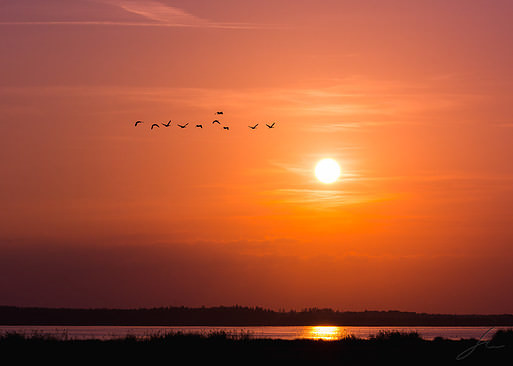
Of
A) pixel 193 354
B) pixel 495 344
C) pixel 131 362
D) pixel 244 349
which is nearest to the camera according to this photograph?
pixel 131 362

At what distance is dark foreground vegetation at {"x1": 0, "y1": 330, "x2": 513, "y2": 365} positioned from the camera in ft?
148

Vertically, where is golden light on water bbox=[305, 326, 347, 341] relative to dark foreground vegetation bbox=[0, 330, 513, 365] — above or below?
above

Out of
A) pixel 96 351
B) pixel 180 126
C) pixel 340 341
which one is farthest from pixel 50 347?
pixel 340 341

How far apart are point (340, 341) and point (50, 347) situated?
64.3 ft

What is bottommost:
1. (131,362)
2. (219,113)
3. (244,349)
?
(131,362)

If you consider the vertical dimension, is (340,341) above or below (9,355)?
above

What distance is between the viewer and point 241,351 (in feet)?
163

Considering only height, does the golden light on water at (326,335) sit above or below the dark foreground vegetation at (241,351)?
above

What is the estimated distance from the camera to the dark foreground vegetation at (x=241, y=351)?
4509cm

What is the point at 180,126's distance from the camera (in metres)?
48.9

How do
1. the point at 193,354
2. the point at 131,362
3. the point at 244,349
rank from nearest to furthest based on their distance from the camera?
the point at 131,362 → the point at 193,354 → the point at 244,349

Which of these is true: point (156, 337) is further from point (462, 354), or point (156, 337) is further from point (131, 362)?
point (462, 354)

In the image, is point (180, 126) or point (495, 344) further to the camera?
point (495, 344)

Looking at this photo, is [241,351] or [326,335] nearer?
[241,351]
